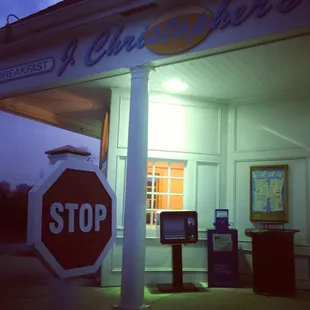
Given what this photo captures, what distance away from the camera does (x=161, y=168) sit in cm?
787

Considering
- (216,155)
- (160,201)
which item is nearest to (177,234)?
(160,201)

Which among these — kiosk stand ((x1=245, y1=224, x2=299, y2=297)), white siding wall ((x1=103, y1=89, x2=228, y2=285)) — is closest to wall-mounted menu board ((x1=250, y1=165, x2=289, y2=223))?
white siding wall ((x1=103, y1=89, x2=228, y2=285))

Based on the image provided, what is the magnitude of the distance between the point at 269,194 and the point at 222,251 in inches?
53.1

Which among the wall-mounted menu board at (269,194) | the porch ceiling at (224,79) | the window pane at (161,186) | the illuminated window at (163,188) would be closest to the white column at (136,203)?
the porch ceiling at (224,79)

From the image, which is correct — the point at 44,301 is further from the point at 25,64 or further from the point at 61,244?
the point at 61,244

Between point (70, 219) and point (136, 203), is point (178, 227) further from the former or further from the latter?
point (70, 219)

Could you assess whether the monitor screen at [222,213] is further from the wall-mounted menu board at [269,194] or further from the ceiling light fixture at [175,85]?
the ceiling light fixture at [175,85]

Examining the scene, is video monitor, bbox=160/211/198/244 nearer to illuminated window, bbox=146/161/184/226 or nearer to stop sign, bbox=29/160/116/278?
illuminated window, bbox=146/161/184/226

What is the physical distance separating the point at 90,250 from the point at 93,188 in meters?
0.20

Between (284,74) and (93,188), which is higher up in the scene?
(284,74)

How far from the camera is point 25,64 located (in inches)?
273

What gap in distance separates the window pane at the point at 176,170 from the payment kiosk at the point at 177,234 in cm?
127

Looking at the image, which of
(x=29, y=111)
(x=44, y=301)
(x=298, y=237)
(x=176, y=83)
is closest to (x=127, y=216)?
(x=44, y=301)

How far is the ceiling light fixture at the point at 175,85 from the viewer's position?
670 centimetres
